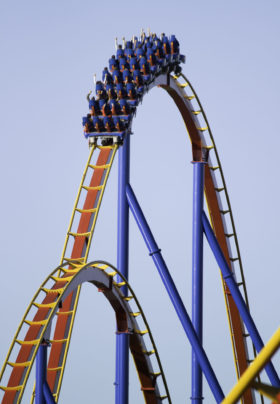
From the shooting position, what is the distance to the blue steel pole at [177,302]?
12.4 meters

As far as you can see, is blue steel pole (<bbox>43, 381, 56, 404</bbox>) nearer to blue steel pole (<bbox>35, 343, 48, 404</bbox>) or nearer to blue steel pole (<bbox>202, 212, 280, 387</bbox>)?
blue steel pole (<bbox>35, 343, 48, 404</bbox>)

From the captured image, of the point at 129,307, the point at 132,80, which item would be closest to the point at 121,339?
the point at 129,307

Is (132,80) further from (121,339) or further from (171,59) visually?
(121,339)

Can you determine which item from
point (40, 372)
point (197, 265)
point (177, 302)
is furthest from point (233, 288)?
point (40, 372)

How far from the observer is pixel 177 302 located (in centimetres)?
1246

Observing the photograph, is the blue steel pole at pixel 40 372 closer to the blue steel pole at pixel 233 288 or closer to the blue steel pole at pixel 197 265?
the blue steel pole at pixel 197 265

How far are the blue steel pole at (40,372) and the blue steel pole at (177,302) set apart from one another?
2584 mm

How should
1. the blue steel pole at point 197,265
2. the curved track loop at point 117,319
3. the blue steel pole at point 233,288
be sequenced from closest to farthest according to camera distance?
→ the curved track loop at point 117,319
the blue steel pole at point 233,288
the blue steel pole at point 197,265

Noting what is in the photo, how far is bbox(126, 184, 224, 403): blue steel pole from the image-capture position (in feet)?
40.8

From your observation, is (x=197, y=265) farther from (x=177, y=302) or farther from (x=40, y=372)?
(x=40, y=372)

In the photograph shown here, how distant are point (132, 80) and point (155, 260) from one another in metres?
2.46

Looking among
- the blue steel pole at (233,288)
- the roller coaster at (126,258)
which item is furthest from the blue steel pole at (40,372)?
the blue steel pole at (233,288)

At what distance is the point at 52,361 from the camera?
37.4 ft

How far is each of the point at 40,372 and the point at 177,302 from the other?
104 inches
